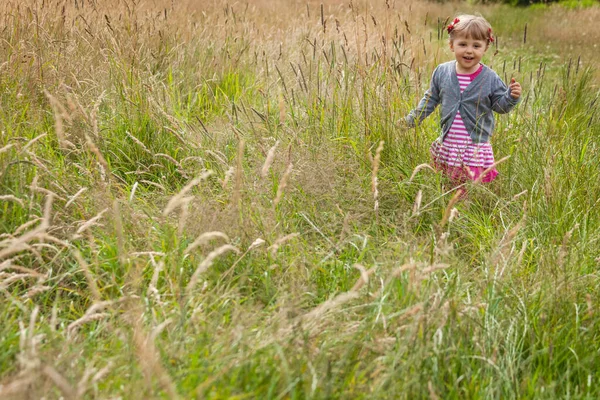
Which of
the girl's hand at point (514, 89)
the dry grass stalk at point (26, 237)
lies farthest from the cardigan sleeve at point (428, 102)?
the dry grass stalk at point (26, 237)

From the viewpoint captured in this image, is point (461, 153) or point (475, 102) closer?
point (461, 153)

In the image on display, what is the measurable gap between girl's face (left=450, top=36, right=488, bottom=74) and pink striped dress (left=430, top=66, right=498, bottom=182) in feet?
0.20

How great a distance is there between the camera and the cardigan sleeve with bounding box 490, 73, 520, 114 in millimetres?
3221

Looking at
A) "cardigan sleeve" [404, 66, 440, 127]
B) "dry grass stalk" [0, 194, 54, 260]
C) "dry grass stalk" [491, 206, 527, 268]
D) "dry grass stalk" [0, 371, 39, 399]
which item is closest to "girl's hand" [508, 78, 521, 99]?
"cardigan sleeve" [404, 66, 440, 127]

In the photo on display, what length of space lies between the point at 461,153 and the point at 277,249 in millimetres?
1380

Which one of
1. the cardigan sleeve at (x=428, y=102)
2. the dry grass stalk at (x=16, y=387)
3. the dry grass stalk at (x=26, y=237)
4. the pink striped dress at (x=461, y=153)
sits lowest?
the pink striped dress at (x=461, y=153)

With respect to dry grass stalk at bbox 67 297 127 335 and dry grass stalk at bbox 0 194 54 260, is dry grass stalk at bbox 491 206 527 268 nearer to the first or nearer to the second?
dry grass stalk at bbox 67 297 127 335

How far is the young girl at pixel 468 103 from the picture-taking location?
3.25 metres

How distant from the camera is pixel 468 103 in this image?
3324 millimetres

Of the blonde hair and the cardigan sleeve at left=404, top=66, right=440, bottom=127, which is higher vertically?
the blonde hair

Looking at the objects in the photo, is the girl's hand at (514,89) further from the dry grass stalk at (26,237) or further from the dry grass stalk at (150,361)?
the dry grass stalk at (26,237)

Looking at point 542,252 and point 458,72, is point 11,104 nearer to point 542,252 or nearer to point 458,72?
point 458,72

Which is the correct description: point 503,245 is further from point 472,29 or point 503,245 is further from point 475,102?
point 472,29

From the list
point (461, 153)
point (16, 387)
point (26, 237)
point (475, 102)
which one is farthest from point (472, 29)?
point (16, 387)
